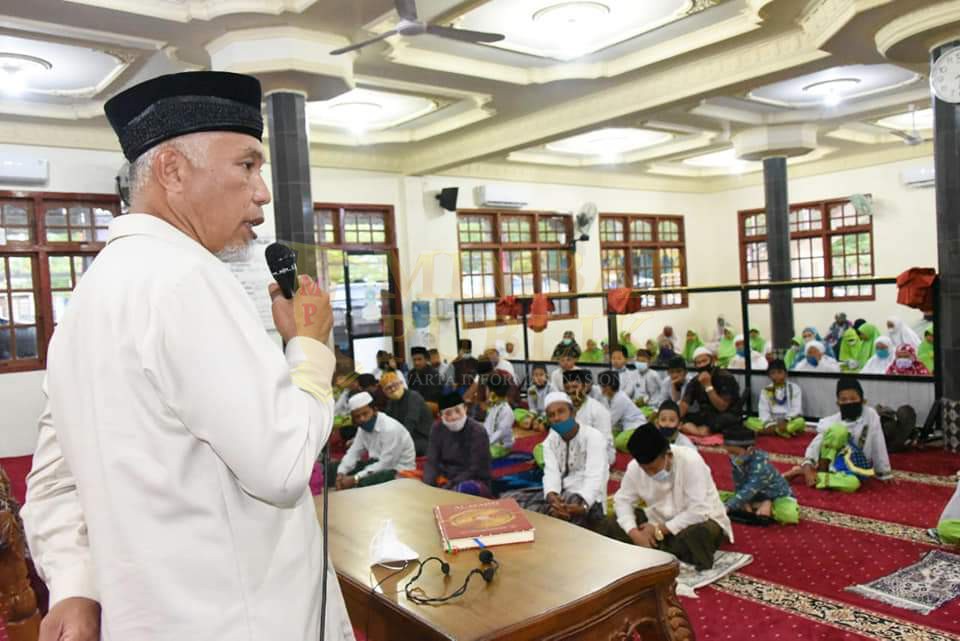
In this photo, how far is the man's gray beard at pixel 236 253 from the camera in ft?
3.63

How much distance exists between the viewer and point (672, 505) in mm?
3623

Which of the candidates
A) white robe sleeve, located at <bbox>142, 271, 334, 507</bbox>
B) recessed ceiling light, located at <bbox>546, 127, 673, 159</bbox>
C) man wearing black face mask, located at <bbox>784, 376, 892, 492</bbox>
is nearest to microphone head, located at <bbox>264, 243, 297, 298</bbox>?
white robe sleeve, located at <bbox>142, 271, 334, 507</bbox>

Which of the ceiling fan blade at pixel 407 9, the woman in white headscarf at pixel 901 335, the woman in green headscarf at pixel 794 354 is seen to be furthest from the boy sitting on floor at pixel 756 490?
the woman in white headscarf at pixel 901 335

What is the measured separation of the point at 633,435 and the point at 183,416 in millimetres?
2880

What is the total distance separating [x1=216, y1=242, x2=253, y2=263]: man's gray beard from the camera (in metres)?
1.11

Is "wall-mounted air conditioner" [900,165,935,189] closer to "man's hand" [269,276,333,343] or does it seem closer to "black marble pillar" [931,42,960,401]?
"black marble pillar" [931,42,960,401]

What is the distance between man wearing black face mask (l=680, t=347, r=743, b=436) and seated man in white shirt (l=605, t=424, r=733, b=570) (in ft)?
8.93

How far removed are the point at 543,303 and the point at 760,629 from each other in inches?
225

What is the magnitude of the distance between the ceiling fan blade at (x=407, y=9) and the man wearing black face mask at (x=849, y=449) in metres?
3.50

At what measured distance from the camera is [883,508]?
13.6 ft

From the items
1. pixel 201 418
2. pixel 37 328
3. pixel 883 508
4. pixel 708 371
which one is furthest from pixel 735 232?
pixel 201 418

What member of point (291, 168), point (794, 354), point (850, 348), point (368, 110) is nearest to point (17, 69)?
point (291, 168)

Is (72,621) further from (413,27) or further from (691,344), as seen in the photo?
(691,344)

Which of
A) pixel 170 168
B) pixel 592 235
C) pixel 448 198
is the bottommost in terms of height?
pixel 170 168
